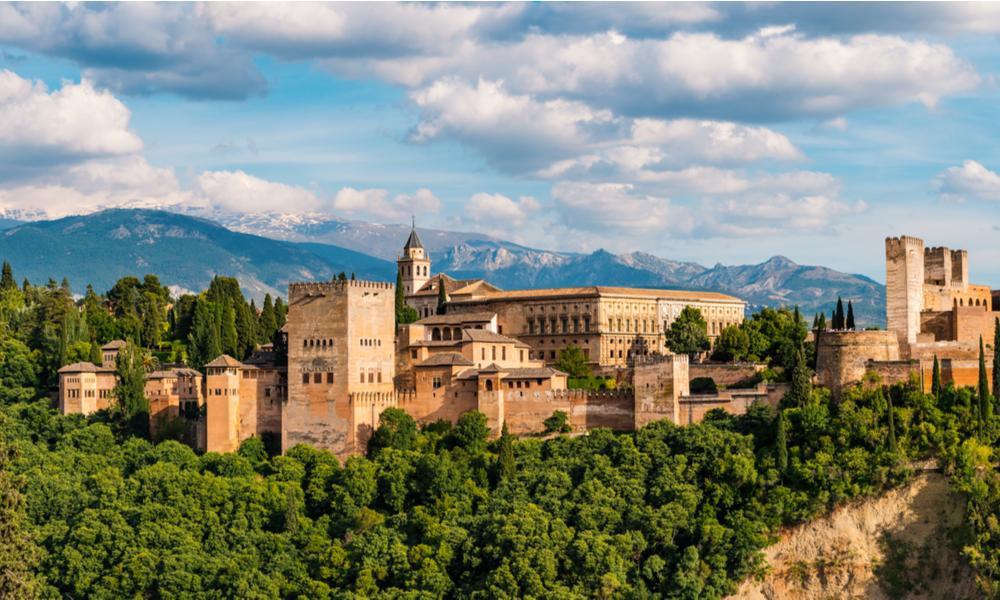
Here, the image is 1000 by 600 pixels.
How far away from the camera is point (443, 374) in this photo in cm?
7025

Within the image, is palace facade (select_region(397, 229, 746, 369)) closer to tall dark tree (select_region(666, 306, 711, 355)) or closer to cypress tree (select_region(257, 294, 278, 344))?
tall dark tree (select_region(666, 306, 711, 355))

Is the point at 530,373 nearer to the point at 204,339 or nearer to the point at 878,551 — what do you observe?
the point at 878,551

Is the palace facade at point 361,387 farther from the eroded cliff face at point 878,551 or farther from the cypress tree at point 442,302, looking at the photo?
the cypress tree at point 442,302

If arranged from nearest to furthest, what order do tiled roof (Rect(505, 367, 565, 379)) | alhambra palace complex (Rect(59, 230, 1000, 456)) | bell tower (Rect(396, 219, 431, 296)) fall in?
alhambra palace complex (Rect(59, 230, 1000, 456)), tiled roof (Rect(505, 367, 565, 379)), bell tower (Rect(396, 219, 431, 296))

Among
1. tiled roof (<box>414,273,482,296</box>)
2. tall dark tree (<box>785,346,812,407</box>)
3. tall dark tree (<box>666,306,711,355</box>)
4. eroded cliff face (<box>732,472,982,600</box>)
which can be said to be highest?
tiled roof (<box>414,273,482,296</box>)

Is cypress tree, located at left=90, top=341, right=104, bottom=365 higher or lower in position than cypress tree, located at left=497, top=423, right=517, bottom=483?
higher

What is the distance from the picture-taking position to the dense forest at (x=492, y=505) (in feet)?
182

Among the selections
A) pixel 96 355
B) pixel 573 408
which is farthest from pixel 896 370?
pixel 96 355

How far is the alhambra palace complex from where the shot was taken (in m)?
64.3

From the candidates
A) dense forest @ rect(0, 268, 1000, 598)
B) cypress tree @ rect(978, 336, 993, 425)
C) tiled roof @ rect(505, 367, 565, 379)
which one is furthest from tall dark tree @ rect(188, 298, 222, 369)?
cypress tree @ rect(978, 336, 993, 425)

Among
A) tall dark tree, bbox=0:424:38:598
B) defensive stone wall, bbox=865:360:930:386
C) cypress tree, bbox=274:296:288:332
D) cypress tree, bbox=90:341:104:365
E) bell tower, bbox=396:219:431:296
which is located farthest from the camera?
bell tower, bbox=396:219:431:296

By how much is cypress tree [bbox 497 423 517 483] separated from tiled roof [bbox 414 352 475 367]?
7.32m

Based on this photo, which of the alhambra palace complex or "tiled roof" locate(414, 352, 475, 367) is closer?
the alhambra palace complex

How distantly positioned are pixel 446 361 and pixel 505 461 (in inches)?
358
